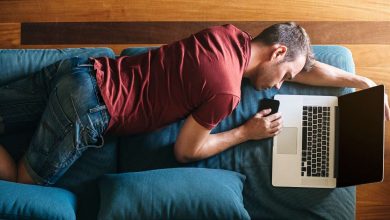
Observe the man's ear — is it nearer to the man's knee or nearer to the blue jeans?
the blue jeans

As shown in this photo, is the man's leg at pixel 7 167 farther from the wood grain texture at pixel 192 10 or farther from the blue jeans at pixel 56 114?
the wood grain texture at pixel 192 10

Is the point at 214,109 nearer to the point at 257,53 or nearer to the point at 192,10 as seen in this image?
the point at 257,53

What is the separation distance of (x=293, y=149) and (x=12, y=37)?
4.65 ft

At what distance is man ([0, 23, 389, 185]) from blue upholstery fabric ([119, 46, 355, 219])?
0.06 metres

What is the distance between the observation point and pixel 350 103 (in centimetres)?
165

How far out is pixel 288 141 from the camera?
1699 millimetres

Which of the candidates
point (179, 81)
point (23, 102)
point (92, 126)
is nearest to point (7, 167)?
point (23, 102)

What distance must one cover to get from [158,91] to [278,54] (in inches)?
17.1

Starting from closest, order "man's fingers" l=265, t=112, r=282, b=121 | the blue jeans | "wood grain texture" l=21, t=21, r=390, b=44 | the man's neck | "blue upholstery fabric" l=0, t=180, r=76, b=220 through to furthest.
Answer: "blue upholstery fabric" l=0, t=180, r=76, b=220 < the blue jeans < the man's neck < "man's fingers" l=265, t=112, r=282, b=121 < "wood grain texture" l=21, t=21, r=390, b=44

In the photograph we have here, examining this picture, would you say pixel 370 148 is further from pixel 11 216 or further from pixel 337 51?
pixel 11 216

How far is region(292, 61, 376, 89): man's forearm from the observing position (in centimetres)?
169

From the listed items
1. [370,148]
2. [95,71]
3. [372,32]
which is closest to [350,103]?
[370,148]

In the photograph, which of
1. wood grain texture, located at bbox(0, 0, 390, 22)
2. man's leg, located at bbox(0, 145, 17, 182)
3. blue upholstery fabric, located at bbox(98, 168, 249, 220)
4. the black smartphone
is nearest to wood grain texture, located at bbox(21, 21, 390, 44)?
wood grain texture, located at bbox(0, 0, 390, 22)

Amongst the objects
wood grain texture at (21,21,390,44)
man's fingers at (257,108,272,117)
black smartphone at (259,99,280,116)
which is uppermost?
wood grain texture at (21,21,390,44)
